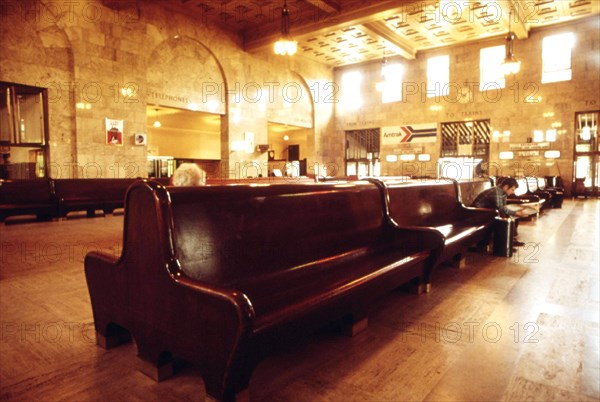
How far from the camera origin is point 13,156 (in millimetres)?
9656

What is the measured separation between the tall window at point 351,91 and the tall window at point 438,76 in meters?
3.47

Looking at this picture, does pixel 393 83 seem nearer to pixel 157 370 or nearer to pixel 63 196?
pixel 63 196

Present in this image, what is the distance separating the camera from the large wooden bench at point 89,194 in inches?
326

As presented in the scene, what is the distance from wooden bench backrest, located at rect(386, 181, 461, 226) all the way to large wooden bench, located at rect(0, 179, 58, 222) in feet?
24.4

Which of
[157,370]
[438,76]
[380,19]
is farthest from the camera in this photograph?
[438,76]

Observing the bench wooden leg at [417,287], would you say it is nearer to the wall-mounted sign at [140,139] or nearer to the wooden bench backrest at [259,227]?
the wooden bench backrest at [259,227]

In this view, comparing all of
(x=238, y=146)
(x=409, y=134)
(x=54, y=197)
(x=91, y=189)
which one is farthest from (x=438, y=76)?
(x=54, y=197)

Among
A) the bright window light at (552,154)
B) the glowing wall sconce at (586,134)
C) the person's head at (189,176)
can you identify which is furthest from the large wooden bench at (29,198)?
the glowing wall sconce at (586,134)

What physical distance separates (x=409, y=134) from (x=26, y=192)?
14925 millimetres

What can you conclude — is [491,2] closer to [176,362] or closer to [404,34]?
[404,34]

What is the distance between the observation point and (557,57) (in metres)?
14.4

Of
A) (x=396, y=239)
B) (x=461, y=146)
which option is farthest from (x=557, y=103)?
(x=396, y=239)

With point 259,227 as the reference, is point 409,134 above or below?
above

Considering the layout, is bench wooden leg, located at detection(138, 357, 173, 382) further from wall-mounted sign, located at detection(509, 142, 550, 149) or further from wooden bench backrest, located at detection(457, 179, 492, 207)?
wall-mounted sign, located at detection(509, 142, 550, 149)
